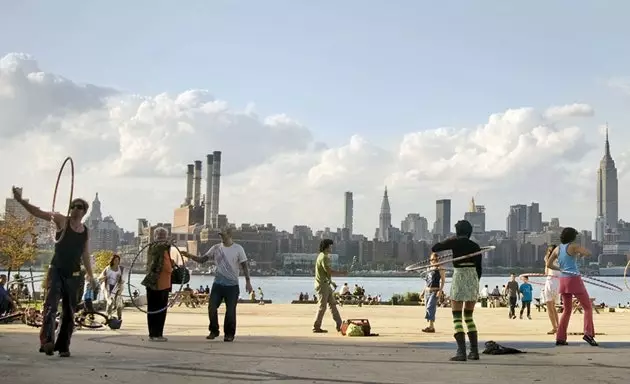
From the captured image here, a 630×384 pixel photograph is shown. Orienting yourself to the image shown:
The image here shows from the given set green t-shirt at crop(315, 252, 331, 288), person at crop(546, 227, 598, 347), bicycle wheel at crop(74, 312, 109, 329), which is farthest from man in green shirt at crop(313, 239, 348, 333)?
person at crop(546, 227, 598, 347)

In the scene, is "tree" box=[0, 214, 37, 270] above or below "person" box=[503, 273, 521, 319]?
above

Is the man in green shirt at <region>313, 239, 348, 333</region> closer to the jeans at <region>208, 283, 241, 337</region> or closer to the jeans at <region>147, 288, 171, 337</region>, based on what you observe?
the jeans at <region>208, 283, 241, 337</region>

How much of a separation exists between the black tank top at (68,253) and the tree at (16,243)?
35.2m

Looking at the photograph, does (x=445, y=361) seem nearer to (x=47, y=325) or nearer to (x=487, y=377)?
(x=487, y=377)

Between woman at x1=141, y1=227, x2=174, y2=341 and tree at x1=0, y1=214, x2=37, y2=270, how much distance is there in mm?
32389

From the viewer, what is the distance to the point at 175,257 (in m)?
16.1

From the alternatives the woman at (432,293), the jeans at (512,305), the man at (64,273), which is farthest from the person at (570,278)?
the jeans at (512,305)

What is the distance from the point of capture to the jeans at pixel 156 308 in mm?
13812

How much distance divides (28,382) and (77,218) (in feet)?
11.3

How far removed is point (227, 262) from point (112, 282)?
561 centimetres

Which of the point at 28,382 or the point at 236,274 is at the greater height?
the point at 236,274

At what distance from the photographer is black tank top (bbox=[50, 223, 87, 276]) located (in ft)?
35.8

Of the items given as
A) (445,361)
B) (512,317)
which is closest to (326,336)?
(445,361)

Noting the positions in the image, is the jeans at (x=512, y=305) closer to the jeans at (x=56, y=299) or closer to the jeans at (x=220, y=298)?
the jeans at (x=220, y=298)
